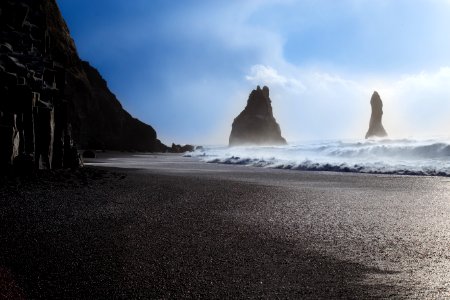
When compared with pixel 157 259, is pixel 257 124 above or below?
above

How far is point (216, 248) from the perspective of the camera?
2820 millimetres

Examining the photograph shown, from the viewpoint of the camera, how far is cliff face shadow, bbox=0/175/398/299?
201 centimetres

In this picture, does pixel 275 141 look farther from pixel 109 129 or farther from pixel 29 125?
pixel 29 125

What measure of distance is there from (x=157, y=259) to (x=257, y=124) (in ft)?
330

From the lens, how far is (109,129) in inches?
2159

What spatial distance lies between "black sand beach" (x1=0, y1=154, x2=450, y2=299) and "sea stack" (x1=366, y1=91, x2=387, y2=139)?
83.5m

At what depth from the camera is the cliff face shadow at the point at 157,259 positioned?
6.58 ft

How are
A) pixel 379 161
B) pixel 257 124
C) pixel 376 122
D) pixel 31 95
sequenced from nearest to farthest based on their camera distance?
1. pixel 31 95
2. pixel 379 161
3. pixel 376 122
4. pixel 257 124

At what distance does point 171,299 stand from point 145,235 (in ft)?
4.41

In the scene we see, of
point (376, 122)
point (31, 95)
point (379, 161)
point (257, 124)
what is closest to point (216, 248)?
point (31, 95)

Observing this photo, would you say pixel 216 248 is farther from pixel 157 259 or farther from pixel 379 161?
pixel 379 161

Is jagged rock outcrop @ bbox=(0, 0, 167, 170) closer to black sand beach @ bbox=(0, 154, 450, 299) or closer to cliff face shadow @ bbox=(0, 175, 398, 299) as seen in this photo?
black sand beach @ bbox=(0, 154, 450, 299)

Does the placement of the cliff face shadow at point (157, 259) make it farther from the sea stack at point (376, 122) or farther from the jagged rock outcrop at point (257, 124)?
the jagged rock outcrop at point (257, 124)

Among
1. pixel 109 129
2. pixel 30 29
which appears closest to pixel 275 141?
Result: pixel 109 129
